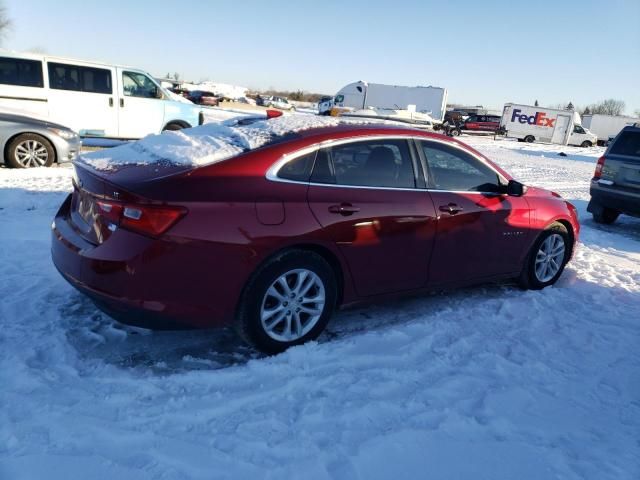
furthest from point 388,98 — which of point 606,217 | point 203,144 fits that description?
point 203,144

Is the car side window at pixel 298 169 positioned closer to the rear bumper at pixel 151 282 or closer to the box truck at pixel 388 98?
the rear bumper at pixel 151 282

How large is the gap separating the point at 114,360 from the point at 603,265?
18.1ft

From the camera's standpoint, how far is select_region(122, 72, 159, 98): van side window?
11.3m

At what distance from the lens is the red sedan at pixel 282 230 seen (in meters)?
2.89

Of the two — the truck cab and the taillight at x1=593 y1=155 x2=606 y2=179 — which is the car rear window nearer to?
the taillight at x1=593 y1=155 x2=606 y2=179

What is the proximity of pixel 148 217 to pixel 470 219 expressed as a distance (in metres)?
2.62

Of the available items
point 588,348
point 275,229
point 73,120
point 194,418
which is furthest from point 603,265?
point 73,120

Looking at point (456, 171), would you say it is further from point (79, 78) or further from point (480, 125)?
point (480, 125)

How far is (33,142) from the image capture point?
8695 millimetres

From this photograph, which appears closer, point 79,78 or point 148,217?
point 148,217

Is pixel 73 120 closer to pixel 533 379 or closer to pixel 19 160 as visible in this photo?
pixel 19 160

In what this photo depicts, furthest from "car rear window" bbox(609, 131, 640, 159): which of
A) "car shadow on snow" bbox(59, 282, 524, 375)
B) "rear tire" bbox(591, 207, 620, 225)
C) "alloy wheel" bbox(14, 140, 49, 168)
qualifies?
"alloy wheel" bbox(14, 140, 49, 168)

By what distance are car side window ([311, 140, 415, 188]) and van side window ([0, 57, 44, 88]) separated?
939cm

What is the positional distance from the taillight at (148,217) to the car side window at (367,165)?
1.00 metres
